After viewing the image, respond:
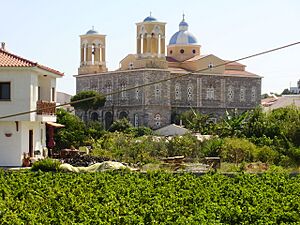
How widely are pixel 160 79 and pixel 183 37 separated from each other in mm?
10802

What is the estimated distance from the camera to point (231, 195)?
1666 cm

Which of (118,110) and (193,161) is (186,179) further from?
(118,110)

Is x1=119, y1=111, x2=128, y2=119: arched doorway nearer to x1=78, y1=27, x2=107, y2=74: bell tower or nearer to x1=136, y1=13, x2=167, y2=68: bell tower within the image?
x1=136, y1=13, x2=167, y2=68: bell tower

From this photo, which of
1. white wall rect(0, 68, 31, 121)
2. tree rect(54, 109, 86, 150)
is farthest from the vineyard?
tree rect(54, 109, 86, 150)

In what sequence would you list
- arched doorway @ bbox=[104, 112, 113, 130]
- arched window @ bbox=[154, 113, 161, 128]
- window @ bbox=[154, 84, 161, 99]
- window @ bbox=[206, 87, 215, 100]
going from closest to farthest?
arched window @ bbox=[154, 113, 161, 128] < window @ bbox=[154, 84, 161, 99] < arched doorway @ bbox=[104, 112, 113, 130] < window @ bbox=[206, 87, 215, 100]

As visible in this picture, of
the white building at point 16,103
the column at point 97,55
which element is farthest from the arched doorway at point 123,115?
the white building at point 16,103

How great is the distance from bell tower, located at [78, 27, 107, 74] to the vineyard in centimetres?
5492

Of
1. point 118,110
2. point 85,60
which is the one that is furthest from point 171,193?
point 85,60

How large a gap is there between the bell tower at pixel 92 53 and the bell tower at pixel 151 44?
6.47 m

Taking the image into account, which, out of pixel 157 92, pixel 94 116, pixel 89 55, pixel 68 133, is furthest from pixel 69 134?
pixel 89 55

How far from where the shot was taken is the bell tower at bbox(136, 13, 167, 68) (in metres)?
69.8

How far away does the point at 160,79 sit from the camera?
7006 cm

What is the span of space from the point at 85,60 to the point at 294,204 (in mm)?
63329

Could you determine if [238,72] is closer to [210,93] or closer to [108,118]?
[210,93]
